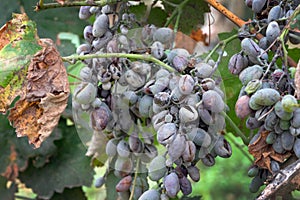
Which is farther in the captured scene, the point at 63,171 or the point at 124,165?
the point at 63,171

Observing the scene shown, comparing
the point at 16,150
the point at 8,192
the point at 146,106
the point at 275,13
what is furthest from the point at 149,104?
the point at 8,192

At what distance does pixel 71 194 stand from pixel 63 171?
7 cm

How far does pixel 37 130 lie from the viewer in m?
0.81

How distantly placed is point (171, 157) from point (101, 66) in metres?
0.19

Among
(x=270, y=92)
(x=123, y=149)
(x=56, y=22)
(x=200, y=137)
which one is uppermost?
(x=270, y=92)

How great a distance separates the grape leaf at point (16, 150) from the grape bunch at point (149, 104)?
48 cm

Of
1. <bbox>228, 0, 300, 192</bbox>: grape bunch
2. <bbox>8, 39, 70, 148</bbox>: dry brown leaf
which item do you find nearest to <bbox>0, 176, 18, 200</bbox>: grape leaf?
<bbox>8, 39, 70, 148</bbox>: dry brown leaf

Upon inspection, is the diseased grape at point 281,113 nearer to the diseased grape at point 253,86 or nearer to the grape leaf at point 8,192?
the diseased grape at point 253,86

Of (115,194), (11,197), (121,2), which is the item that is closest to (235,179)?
(11,197)

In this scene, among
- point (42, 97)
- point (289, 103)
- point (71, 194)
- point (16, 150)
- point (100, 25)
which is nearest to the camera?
point (289, 103)

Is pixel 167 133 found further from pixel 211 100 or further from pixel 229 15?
pixel 229 15

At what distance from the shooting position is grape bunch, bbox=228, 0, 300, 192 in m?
0.72

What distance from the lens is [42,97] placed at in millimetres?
794

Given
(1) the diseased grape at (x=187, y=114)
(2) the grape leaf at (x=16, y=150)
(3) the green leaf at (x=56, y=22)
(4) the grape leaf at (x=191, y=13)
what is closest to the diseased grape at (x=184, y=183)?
(1) the diseased grape at (x=187, y=114)
